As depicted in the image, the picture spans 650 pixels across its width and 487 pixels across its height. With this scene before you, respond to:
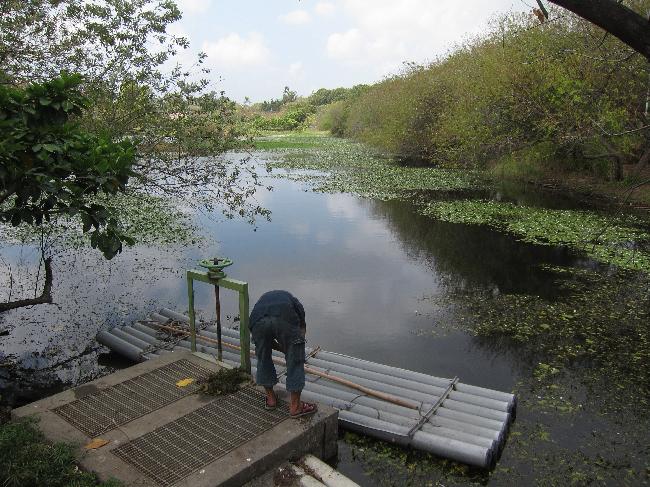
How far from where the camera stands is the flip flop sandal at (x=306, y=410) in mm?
5504

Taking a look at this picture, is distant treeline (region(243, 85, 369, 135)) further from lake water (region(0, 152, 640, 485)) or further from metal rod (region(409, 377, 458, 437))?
metal rod (region(409, 377, 458, 437))

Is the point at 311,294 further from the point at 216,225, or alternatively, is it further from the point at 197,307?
the point at 216,225

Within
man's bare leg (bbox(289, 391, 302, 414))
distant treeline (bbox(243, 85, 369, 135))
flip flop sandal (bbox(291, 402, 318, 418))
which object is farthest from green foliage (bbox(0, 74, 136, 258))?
distant treeline (bbox(243, 85, 369, 135))

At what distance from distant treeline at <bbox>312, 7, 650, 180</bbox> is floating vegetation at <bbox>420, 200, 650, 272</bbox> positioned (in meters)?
2.78

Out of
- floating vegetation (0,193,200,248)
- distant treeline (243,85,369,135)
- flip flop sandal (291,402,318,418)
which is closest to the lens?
flip flop sandal (291,402,318,418)

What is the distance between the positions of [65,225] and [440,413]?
591 inches

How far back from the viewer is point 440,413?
6.51 metres

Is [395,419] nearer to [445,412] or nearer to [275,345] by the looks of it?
[445,412]

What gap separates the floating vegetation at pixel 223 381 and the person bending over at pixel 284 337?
0.67 m

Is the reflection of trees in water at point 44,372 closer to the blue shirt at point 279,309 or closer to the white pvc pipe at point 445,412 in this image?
the white pvc pipe at point 445,412

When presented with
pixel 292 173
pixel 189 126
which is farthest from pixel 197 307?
pixel 292 173

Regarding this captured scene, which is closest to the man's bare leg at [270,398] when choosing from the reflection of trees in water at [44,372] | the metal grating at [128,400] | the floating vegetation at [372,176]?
the metal grating at [128,400]

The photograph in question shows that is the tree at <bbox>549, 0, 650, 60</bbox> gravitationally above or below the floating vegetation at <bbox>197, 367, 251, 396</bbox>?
above

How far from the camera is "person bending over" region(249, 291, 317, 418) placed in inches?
213
